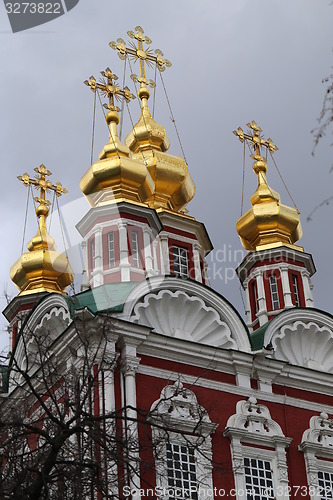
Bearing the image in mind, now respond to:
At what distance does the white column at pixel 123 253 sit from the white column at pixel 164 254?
1121mm

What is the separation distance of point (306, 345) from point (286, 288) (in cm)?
260

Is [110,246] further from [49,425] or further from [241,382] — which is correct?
[49,425]

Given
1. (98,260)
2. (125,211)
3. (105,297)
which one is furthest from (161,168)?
(105,297)

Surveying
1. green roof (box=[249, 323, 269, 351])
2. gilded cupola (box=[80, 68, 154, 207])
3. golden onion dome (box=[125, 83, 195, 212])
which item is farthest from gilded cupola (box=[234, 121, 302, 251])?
green roof (box=[249, 323, 269, 351])

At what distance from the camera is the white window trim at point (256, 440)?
1659 cm

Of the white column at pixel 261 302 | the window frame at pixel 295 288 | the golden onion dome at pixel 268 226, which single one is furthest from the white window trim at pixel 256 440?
the golden onion dome at pixel 268 226

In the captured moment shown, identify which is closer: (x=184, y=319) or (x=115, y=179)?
(x=184, y=319)

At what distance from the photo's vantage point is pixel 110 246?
1986 centimetres

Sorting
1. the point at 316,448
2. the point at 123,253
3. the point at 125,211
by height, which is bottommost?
the point at 316,448

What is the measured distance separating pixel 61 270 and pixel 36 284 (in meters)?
0.67

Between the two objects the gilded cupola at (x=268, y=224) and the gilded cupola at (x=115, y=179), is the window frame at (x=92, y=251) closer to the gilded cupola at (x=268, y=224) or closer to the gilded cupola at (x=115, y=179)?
the gilded cupola at (x=115, y=179)

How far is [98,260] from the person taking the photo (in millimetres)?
19703

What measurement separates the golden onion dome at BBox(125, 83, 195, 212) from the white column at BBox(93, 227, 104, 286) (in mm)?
2477

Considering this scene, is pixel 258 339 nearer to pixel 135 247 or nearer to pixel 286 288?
pixel 135 247
